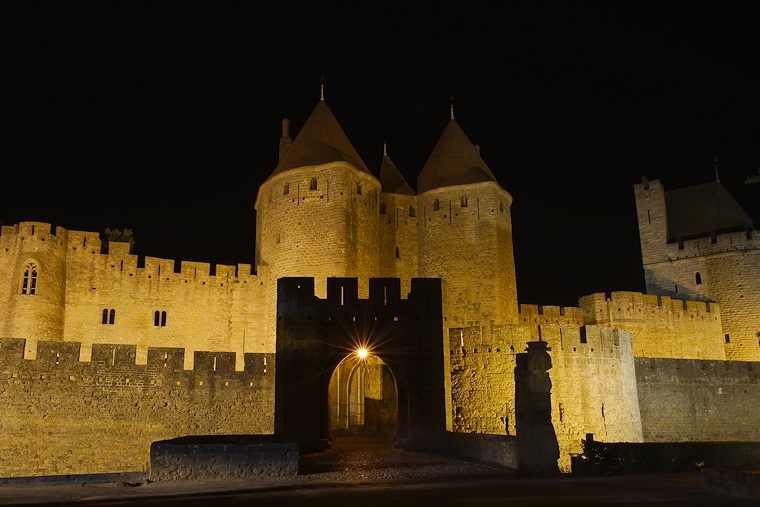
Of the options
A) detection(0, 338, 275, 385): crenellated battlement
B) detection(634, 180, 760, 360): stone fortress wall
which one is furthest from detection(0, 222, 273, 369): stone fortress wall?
detection(634, 180, 760, 360): stone fortress wall

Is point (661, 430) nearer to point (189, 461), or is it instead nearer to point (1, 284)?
point (189, 461)

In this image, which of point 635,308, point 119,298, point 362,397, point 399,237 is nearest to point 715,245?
point 635,308

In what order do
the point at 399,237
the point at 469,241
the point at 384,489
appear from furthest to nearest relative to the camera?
1. the point at 399,237
2. the point at 469,241
3. the point at 384,489

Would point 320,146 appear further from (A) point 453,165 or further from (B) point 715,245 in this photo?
(B) point 715,245

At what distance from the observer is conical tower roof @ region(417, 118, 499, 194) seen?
29.8 m

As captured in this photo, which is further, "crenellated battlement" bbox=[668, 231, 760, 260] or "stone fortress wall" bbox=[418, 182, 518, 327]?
"crenellated battlement" bbox=[668, 231, 760, 260]

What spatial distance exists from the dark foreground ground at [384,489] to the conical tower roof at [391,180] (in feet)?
59.0

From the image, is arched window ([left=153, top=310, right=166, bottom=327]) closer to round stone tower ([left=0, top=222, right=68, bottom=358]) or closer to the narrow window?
round stone tower ([left=0, top=222, right=68, bottom=358])

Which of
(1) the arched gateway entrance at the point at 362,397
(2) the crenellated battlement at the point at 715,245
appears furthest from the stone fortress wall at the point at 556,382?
(2) the crenellated battlement at the point at 715,245

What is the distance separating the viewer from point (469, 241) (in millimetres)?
28688

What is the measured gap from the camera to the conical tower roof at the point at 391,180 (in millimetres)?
31078

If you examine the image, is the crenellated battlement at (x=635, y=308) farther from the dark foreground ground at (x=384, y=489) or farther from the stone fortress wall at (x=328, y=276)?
the dark foreground ground at (x=384, y=489)

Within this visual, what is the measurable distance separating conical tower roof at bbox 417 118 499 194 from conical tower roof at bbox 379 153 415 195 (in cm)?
65

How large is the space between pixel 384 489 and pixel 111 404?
12.1 metres
